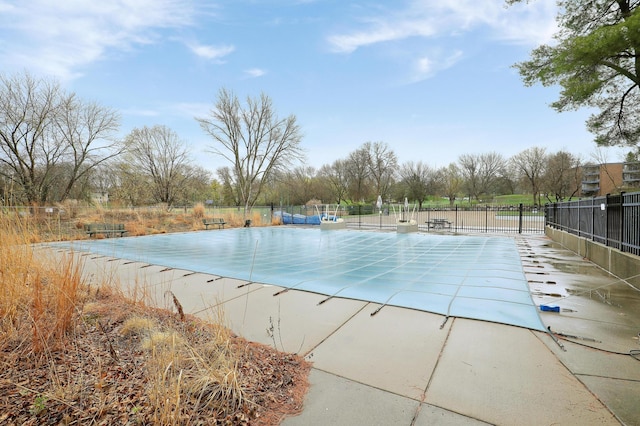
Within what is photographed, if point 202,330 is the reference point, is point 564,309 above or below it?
below

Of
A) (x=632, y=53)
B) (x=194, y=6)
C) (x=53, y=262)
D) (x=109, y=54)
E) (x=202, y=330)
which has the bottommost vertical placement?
(x=202, y=330)

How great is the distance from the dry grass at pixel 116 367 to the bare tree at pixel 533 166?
45.6 meters

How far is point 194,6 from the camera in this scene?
796 centimetres

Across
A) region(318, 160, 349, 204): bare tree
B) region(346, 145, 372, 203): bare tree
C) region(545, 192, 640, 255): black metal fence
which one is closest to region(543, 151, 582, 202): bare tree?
region(346, 145, 372, 203): bare tree

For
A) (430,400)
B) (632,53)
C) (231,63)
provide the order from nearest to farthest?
(430,400) → (632,53) → (231,63)

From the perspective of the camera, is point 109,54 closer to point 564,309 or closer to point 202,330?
point 202,330

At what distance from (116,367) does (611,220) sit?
26.5 feet

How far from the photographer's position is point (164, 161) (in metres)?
28.7

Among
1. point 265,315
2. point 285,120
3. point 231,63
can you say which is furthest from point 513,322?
point 285,120

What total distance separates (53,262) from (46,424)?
2.49 metres

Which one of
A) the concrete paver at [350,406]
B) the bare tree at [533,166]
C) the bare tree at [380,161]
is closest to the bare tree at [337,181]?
the bare tree at [380,161]

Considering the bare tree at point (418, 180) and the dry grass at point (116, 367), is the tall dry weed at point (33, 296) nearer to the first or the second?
the dry grass at point (116, 367)

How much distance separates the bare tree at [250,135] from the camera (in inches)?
968

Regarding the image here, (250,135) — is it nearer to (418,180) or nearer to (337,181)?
(337,181)
